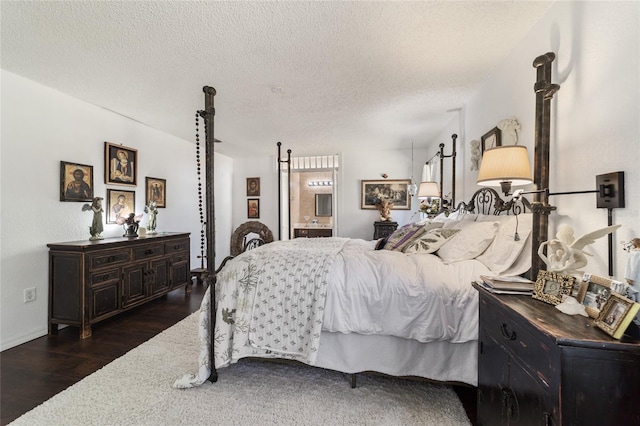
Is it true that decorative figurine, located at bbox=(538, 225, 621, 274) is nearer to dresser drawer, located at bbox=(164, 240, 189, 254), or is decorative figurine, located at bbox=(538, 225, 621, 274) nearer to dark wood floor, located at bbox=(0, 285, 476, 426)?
dark wood floor, located at bbox=(0, 285, 476, 426)

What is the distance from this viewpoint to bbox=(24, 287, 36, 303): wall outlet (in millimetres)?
2581

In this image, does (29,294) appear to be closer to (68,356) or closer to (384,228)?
(68,356)

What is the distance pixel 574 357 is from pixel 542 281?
0.43m

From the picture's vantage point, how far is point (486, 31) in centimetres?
189

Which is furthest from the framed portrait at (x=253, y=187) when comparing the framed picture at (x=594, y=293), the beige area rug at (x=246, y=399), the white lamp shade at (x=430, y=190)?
the framed picture at (x=594, y=293)

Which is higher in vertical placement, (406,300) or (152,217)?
(152,217)

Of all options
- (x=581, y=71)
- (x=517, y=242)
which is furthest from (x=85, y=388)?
(x=581, y=71)

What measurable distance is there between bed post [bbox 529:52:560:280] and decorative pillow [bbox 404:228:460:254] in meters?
0.70

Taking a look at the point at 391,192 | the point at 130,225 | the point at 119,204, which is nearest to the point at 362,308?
the point at 130,225

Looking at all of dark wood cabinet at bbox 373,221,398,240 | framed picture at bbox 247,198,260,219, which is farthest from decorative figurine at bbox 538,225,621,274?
framed picture at bbox 247,198,260,219

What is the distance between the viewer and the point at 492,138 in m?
2.43

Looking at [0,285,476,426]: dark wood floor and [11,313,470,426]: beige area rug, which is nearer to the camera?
[11,313,470,426]: beige area rug

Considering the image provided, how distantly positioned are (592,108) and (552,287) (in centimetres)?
95

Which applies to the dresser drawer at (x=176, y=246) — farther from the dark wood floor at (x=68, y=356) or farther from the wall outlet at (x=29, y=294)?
the wall outlet at (x=29, y=294)
